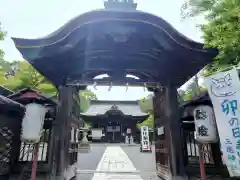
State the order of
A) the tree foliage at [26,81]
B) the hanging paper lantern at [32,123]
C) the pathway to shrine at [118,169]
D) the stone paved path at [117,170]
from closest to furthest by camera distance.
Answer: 1. the hanging paper lantern at [32,123]
2. the stone paved path at [117,170]
3. the pathway to shrine at [118,169]
4. the tree foliage at [26,81]

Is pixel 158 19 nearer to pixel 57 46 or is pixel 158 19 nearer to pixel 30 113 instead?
pixel 57 46

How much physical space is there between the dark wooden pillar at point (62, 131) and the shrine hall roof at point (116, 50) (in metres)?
0.48

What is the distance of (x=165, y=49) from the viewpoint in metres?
4.54

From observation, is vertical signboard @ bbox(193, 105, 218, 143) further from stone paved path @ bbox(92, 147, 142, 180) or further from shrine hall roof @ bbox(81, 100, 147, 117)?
shrine hall roof @ bbox(81, 100, 147, 117)

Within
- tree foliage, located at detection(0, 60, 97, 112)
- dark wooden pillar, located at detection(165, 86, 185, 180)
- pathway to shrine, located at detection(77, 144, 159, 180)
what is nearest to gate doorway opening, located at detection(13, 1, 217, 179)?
dark wooden pillar, located at detection(165, 86, 185, 180)

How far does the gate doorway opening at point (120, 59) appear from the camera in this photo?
4.21 meters

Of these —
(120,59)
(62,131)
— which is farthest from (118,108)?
(62,131)

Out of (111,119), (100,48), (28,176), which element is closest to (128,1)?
(100,48)

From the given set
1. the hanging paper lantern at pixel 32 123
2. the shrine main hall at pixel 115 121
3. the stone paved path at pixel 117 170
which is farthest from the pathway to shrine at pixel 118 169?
the shrine main hall at pixel 115 121

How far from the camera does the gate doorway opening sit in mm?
4215

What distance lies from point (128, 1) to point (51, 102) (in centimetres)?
293

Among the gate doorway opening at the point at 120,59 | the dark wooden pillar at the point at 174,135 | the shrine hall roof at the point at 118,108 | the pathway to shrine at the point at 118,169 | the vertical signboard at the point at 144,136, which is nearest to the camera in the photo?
the gate doorway opening at the point at 120,59

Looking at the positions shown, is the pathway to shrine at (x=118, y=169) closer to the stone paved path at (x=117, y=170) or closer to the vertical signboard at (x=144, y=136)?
the stone paved path at (x=117, y=170)

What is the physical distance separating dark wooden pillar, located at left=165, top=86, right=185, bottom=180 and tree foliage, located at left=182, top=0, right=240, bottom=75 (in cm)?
168
